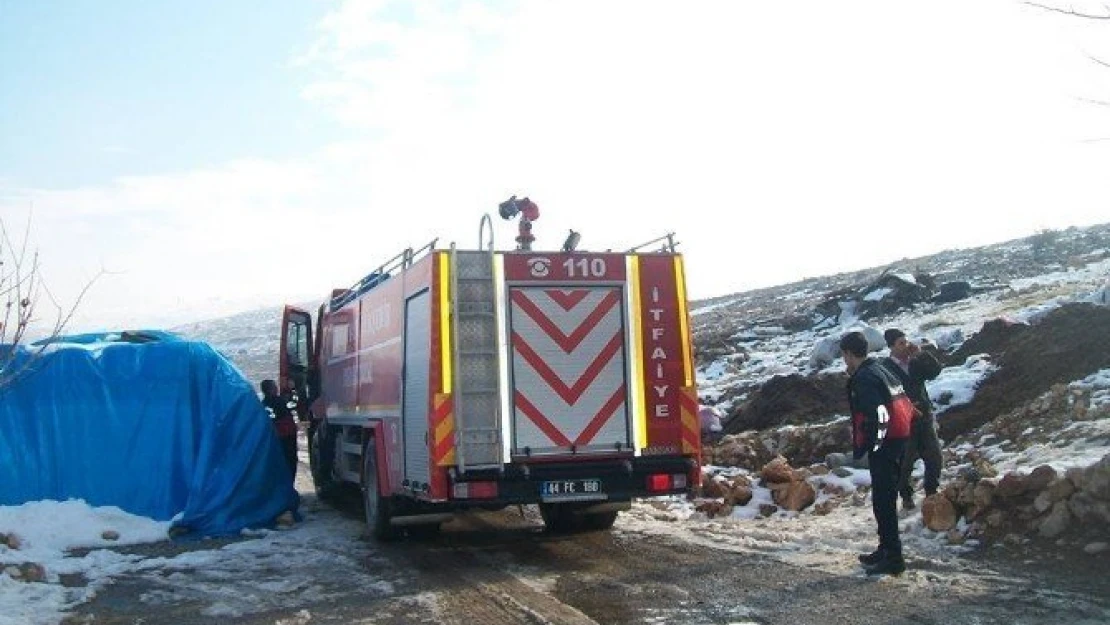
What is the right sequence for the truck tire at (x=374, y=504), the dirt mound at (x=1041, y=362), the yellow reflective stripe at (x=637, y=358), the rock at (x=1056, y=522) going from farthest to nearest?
1. the dirt mound at (x=1041, y=362)
2. the truck tire at (x=374, y=504)
3. the yellow reflective stripe at (x=637, y=358)
4. the rock at (x=1056, y=522)

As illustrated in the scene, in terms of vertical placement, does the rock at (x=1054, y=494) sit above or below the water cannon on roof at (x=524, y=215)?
below

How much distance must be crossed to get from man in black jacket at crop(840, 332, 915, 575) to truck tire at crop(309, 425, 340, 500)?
8358 millimetres

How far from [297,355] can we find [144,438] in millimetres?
4809

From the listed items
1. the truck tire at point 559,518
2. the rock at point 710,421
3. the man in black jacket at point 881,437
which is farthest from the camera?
the rock at point 710,421

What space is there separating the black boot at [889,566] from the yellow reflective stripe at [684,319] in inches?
109

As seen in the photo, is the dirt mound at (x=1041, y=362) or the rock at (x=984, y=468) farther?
the dirt mound at (x=1041, y=362)

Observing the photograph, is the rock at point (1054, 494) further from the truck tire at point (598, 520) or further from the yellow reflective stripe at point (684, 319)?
the truck tire at point (598, 520)

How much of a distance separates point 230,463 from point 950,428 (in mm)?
9312

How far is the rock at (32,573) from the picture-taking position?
30.7 feet

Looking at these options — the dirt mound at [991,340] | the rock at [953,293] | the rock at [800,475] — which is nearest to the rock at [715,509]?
the rock at [800,475]

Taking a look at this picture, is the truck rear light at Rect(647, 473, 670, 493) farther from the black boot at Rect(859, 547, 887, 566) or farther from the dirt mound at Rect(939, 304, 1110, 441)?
the dirt mound at Rect(939, 304, 1110, 441)

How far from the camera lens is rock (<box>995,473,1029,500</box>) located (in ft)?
29.2

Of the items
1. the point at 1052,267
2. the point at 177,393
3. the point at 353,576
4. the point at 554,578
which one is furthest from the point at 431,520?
the point at 1052,267

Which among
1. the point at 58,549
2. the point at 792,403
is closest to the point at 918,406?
the point at 792,403
